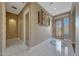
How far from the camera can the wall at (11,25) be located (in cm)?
143

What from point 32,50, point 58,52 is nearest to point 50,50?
point 58,52

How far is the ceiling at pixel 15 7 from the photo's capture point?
1.43 meters

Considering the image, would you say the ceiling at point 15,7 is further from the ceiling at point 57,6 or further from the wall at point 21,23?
the ceiling at point 57,6

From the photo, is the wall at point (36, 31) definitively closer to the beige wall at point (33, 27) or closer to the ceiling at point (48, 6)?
the beige wall at point (33, 27)

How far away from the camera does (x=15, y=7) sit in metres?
1.45

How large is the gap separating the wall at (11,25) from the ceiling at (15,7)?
0.06 metres

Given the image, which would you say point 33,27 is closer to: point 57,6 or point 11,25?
point 11,25

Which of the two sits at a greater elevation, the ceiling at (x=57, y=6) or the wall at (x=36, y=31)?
the ceiling at (x=57, y=6)

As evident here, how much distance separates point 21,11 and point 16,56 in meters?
0.62

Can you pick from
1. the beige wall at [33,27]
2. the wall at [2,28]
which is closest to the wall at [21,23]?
the beige wall at [33,27]

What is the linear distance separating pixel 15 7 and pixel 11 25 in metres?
0.25

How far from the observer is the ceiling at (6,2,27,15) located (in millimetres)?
1434

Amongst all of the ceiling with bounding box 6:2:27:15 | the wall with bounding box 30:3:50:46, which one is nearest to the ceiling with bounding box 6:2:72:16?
the ceiling with bounding box 6:2:27:15

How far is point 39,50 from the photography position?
144 cm
